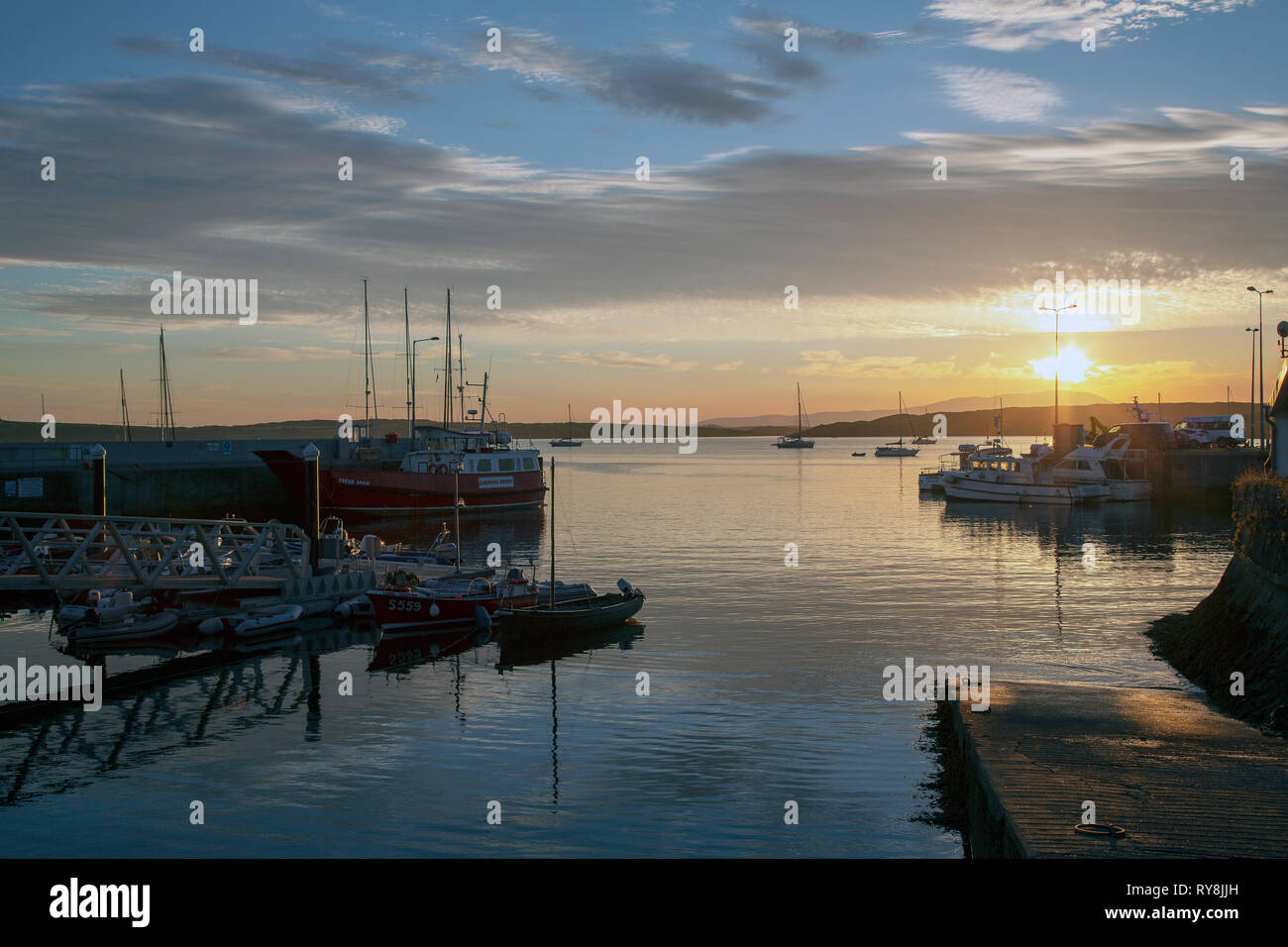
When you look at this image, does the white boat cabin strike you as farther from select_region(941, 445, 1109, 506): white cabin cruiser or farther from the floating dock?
the floating dock

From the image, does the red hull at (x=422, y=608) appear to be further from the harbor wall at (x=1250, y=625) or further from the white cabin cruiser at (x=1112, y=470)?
the white cabin cruiser at (x=1112, y=470)

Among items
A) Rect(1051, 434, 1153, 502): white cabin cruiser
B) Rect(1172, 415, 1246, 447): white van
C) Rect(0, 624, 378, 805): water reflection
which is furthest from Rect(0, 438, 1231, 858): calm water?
Rect(1172, 415, 1246, 447): white van

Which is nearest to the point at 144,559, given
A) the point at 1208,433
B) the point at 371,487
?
the point at 371,487

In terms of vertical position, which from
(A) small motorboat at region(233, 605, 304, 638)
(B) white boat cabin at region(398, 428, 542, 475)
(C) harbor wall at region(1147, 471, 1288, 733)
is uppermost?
(B) white boat cabin at region(398, 428, 542, 475)

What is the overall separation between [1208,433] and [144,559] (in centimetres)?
9790

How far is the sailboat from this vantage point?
94.7ft

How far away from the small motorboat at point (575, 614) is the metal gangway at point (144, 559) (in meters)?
8.40

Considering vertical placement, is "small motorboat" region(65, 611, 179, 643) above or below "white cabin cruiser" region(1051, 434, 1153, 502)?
below

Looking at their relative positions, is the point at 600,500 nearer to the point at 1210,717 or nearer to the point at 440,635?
the point at 440,635

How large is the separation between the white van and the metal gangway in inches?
3389

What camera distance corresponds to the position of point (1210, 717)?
1467cm

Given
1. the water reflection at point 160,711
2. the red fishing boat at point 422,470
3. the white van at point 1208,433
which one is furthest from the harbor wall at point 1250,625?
the white van at point 1208,433
